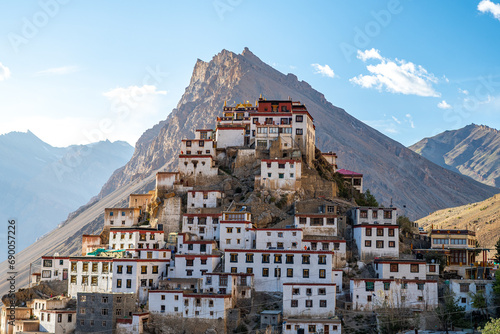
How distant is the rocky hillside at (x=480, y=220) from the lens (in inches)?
4697

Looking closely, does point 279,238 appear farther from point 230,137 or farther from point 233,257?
point 230,137

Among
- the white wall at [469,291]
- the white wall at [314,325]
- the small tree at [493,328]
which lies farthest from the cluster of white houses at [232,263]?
the small tree at [493,328]

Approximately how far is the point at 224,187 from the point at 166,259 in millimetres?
18433

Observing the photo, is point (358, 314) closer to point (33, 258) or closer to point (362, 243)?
point (362, 243)

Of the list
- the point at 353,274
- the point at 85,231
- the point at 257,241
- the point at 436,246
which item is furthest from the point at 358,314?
the point at 85,231

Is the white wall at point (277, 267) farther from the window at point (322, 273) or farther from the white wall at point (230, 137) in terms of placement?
the white wall at point (230, 137)

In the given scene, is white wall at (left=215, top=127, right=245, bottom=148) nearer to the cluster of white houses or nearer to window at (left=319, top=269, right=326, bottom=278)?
the cluster of white houses

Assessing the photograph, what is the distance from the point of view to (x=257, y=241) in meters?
73.4

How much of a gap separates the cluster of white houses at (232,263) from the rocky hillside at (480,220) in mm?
36945

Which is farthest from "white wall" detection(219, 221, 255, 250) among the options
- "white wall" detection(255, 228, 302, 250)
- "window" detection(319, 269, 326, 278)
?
"window" detection(319, 269, 326, 278)

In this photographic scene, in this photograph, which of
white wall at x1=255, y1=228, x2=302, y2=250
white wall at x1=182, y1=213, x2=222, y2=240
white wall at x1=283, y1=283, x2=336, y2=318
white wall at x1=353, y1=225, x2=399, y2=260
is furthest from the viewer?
white wall at x1=182, y1=213, x2=222, y2=240

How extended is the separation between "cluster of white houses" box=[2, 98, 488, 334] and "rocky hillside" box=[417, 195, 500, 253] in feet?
121

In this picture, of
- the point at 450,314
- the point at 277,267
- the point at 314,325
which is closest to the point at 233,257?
the point at 277,267

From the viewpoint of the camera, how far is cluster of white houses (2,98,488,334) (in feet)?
215
